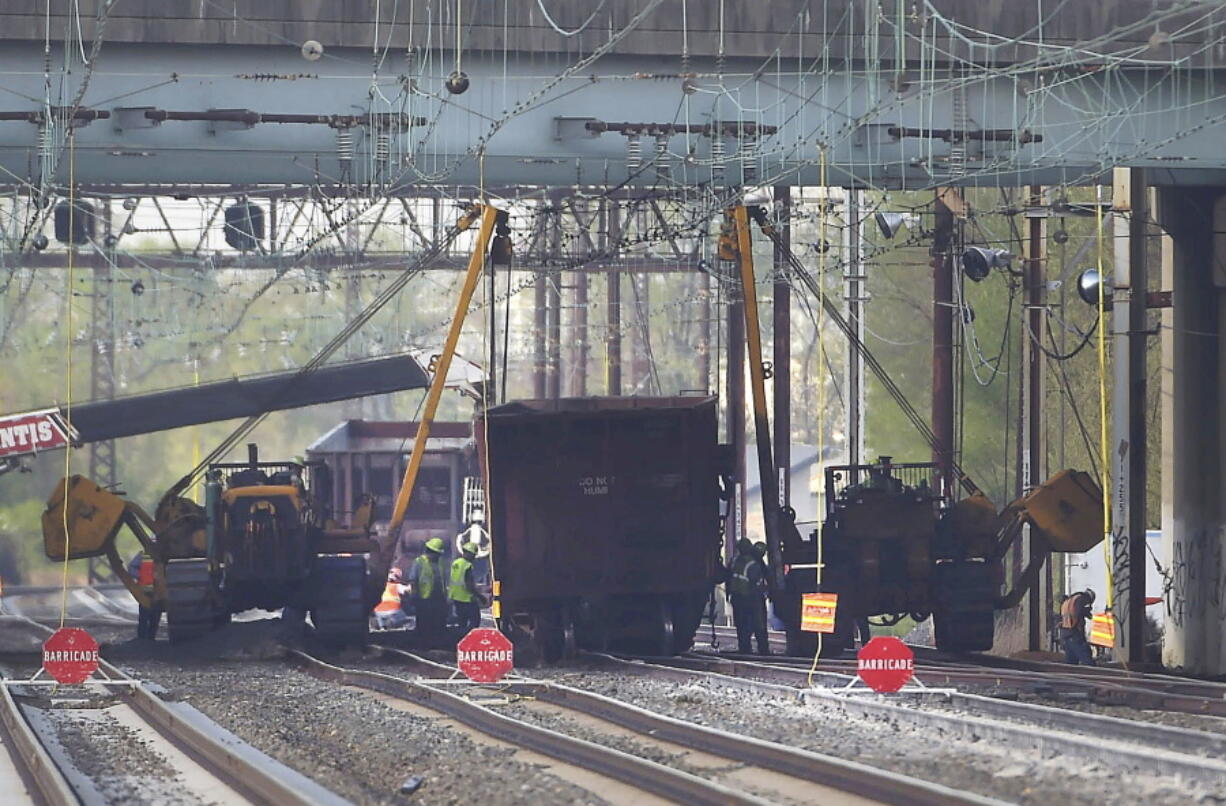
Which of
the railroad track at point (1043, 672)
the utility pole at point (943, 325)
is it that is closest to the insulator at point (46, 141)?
the railroad track at point (1043, 672)

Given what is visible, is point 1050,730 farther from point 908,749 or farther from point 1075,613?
point 1075,613

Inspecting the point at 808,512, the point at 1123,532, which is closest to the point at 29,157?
the point at 1123,532

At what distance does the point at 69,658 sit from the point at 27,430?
80.2 feet

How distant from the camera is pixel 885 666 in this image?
1794cm

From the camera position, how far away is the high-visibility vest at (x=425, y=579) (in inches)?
Result: 1193

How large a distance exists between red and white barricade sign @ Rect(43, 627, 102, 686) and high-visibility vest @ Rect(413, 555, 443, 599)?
1072cm

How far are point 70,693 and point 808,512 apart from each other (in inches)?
3099

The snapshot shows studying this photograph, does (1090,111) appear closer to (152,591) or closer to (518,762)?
(518,762)

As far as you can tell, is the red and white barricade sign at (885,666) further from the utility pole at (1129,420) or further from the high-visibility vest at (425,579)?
the high-visibility vest at (425,579)

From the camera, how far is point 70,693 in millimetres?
20484

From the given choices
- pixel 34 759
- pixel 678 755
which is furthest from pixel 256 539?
pixel 678 755

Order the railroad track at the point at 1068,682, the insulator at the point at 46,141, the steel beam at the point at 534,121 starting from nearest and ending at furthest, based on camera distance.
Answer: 1. the railroad track at the point at 1068,682
2. the insulator at the point at 46,141
3. the steel beam at the point at 534,121

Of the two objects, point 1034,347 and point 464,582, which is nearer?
point 464,582

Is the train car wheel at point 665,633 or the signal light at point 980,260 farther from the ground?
the signal light at point 980,260
